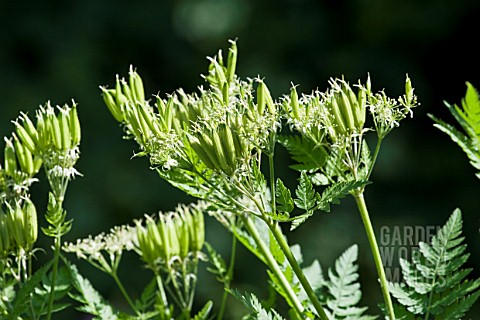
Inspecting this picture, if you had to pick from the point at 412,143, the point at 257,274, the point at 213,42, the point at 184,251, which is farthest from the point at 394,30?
the point at 184,251

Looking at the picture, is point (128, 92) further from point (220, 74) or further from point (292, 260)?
point (292, 260)

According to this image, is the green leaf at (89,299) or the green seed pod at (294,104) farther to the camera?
the green leaf at (89,299)

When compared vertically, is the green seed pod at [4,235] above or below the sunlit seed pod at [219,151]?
above

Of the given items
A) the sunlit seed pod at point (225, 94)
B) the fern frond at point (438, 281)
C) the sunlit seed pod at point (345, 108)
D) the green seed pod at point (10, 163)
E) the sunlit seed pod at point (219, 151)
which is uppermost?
the green seed pod at point (10, 163)

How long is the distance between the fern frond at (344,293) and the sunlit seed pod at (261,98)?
7.8 inches

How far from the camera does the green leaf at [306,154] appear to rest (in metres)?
0.62

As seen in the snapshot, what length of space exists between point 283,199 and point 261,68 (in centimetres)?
255

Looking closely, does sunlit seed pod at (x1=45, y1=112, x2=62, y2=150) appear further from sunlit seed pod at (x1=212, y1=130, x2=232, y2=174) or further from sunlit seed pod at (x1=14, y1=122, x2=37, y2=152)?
sunlit seed pod at (x1=212, y1=130, x2=232, y2=174)

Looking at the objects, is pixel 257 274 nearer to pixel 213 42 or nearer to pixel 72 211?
pixel 72 211

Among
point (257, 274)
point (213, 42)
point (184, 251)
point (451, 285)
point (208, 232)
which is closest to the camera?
point (451, 285)

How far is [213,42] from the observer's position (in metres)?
3.17

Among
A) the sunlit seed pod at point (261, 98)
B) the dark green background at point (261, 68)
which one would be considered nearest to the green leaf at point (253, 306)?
the sunlit seed pod at point (261, 98)

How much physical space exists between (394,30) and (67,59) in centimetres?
132

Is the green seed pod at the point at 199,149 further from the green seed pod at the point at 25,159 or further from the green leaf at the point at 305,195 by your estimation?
the green seed pod at the point at 25,159
